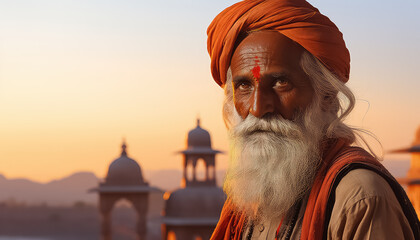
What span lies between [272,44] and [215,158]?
18.0 m

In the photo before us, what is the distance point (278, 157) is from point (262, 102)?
24 cm

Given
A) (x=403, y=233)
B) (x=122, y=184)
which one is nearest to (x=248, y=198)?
(x=403, y=233)

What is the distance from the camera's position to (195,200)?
66.4ft

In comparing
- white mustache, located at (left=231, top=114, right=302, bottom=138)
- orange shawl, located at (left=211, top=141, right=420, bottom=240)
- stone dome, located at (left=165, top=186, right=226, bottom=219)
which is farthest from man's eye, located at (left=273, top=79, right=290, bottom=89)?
stone dome, located at (left=165, top=186, right=226, bottom=219)

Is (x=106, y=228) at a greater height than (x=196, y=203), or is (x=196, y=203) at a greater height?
(x=196, y=203)

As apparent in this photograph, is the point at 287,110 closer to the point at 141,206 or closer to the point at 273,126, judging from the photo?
the point at 273,126

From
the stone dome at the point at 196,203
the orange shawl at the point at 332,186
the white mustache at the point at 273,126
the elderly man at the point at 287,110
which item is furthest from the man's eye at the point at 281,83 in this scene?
the stone dome at the point at 196,203

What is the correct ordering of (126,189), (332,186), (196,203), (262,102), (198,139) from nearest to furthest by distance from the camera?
(332,186) → (262,102) → (126,189) → (196,203) → (198,139)

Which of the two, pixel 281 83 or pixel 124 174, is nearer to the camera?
pixel 281 83

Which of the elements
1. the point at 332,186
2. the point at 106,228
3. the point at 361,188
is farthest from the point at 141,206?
the point at 361,188

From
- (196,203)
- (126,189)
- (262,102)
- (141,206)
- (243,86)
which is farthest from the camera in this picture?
(196,203)

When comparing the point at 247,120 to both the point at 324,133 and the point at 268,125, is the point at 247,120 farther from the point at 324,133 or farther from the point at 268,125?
the point at 324,133

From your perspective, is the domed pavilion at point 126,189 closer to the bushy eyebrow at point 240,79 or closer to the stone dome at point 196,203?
the stone dome at point 196,203

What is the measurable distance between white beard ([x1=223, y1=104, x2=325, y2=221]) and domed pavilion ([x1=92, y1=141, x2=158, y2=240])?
16.7 m
